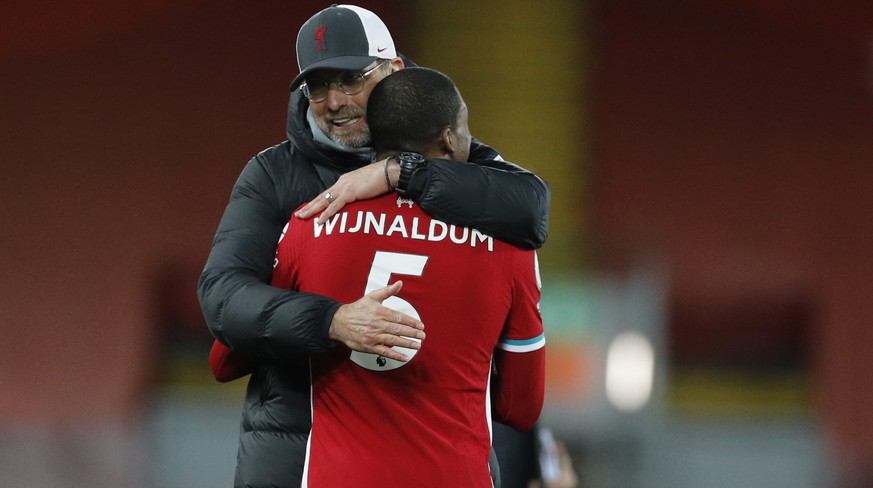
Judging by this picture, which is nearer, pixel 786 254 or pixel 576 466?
pixel 576 466

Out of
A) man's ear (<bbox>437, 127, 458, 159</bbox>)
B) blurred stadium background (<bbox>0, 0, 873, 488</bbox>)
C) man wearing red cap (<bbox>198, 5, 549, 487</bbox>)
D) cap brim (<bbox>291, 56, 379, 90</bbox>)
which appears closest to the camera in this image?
man wearing red cap (<bbox>198, 5, 549, 487</bbox>)

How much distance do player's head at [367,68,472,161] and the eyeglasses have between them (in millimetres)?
142

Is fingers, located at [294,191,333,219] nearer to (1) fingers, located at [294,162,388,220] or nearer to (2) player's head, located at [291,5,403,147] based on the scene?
(1) fingers, located at [294,162,388,220]

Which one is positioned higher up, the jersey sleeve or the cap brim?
the cap brim

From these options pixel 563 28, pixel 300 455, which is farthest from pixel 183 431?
pixel 300 455

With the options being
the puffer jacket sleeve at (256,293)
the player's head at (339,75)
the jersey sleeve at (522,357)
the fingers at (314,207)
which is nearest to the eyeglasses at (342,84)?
the player's head at (339,75)

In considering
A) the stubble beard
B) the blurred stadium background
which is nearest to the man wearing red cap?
the stubble beard

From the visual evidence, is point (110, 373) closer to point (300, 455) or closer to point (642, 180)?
point (642, 180)

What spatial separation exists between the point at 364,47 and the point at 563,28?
3684 mm

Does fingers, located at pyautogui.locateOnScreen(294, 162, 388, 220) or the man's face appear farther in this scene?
the man's face

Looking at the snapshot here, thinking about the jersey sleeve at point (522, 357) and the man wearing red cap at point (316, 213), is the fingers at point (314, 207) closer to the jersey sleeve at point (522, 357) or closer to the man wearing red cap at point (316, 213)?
the man wearing red cap at point (316, 213)

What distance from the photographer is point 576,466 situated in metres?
4.22

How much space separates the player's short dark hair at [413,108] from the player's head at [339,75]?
0.13m

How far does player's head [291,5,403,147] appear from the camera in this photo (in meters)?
1.64
